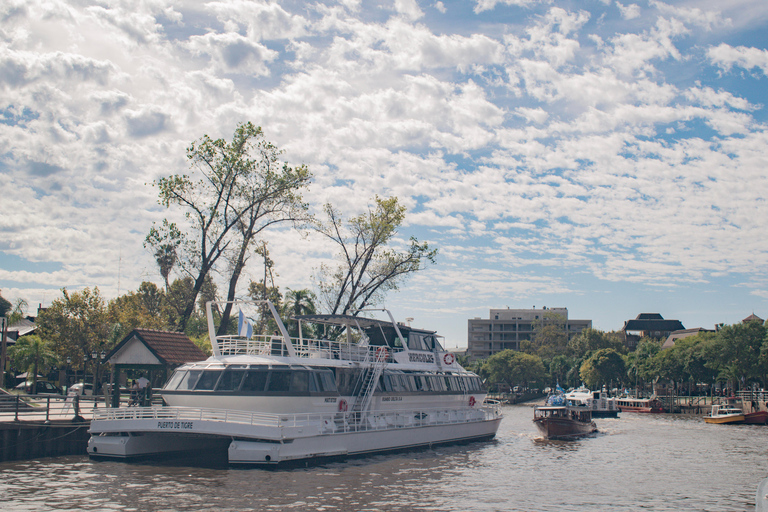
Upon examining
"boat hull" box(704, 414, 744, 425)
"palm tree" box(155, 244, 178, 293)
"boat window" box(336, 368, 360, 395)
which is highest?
"palm tree" box(155, 244, 178, 293)

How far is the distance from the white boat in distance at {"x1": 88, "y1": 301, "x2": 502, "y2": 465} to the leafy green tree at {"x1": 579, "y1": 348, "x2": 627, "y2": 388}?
71.7 m

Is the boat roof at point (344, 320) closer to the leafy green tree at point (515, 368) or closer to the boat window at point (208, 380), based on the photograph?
the boat window at point (208, 380)

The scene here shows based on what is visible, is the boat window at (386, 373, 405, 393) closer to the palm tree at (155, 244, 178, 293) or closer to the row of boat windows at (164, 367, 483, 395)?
the row of boat windows at (164, 367, 483, 395)

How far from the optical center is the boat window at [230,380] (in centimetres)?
2592

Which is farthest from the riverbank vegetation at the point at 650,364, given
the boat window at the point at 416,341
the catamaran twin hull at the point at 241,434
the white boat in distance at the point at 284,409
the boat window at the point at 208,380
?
the boat window at the point at 208,380

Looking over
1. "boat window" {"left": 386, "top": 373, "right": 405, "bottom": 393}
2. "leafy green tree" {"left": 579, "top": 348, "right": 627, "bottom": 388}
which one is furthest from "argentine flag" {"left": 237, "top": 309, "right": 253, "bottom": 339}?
"leafy green tree" {"left": 579, "top": 348, "right": 627, "bottom": 388}

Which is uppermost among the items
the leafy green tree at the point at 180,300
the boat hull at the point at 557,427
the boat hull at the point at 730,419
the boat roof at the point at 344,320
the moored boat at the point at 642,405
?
the leafy green tree at the point at 180,300

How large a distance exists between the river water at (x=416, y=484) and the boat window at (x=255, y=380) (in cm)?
330

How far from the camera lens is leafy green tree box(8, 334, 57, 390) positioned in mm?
56125

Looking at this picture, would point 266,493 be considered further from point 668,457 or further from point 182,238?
point 182,238

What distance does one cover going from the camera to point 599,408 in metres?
68.1

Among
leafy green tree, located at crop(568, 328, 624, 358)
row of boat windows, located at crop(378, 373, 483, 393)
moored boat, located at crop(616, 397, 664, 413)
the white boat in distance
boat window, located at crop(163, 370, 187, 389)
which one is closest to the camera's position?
the white boat in distance

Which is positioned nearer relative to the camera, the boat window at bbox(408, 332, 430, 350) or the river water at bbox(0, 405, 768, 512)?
the river water at bbox(0, 405, 768, 512)

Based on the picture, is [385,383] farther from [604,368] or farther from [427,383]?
[604,368]
